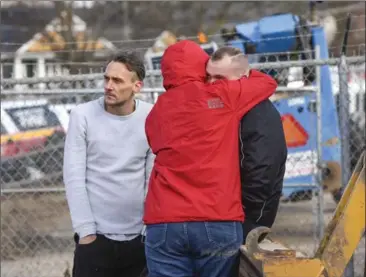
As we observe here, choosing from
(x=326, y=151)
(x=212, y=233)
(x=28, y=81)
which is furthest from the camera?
(x=326, y=151)

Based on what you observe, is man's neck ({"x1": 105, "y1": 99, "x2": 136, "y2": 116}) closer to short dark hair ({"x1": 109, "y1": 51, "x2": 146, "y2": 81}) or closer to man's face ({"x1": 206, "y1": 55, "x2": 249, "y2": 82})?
short dark hair ({"x1": 109, "y1": 51, "x2": 146, "y2": 81})

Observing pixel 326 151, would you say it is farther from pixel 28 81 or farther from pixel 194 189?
pixel 194 189

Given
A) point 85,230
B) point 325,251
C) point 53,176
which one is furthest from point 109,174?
point 53,176

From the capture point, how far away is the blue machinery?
749 centimetres

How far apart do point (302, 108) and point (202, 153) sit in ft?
17.3

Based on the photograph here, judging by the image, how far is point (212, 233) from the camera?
3.40 m

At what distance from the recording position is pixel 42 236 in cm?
761

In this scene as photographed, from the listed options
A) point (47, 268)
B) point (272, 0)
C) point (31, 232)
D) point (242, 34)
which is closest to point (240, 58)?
point (272, 0)

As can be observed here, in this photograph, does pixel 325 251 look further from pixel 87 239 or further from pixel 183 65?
pixel 87 239

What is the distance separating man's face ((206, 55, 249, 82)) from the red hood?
55 millimetres

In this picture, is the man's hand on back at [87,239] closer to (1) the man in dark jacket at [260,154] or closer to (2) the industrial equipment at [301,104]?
(1) the man in dark jacket at [260,154]

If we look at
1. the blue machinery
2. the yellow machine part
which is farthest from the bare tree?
the yellow machine part

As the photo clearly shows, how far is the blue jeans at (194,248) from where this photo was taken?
3.41 meters

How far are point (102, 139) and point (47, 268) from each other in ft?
11.0
